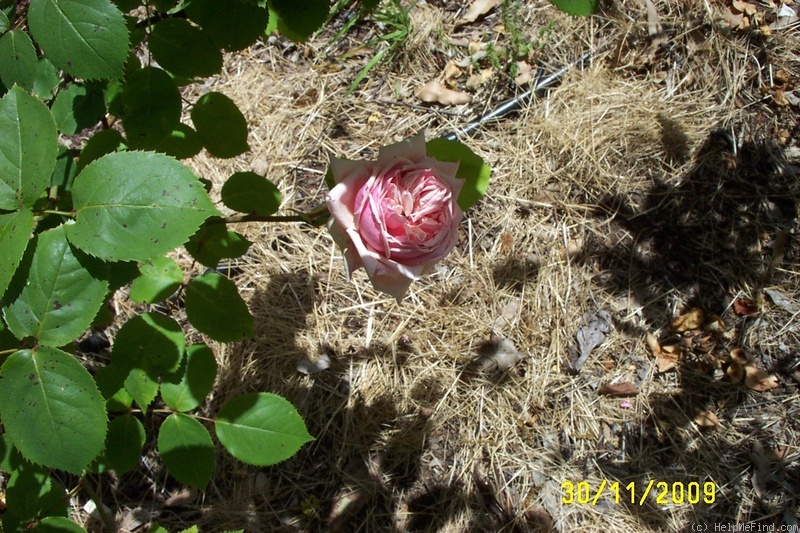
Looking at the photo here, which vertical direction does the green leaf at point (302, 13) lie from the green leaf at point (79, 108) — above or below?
above

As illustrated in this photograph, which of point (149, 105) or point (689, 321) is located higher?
point (149, 105)

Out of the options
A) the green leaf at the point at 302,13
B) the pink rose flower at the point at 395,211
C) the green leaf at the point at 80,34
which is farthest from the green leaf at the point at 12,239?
the green leaf at the point at 302,13

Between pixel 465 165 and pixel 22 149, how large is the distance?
0.87 meters

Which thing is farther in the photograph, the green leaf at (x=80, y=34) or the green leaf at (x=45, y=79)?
the green leaf at (x=45, y=79)

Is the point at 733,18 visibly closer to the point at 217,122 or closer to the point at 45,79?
the point at 217,122

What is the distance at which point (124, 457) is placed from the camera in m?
1.40

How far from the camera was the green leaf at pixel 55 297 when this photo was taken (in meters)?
0.97

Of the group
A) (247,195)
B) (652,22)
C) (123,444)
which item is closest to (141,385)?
(123,444)

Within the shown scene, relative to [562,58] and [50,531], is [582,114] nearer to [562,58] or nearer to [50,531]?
[562,58]

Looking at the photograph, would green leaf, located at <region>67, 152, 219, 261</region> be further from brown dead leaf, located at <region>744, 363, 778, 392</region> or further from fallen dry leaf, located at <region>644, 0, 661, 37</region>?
fallen dry leaf, located at <region>644, 0, 661, 37</region>

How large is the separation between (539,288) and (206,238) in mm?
1550

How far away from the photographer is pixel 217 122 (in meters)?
1.47

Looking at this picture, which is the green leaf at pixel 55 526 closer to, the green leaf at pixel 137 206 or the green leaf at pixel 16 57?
the green leaf at pixel 137 206

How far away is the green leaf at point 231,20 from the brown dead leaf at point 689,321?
219cm
